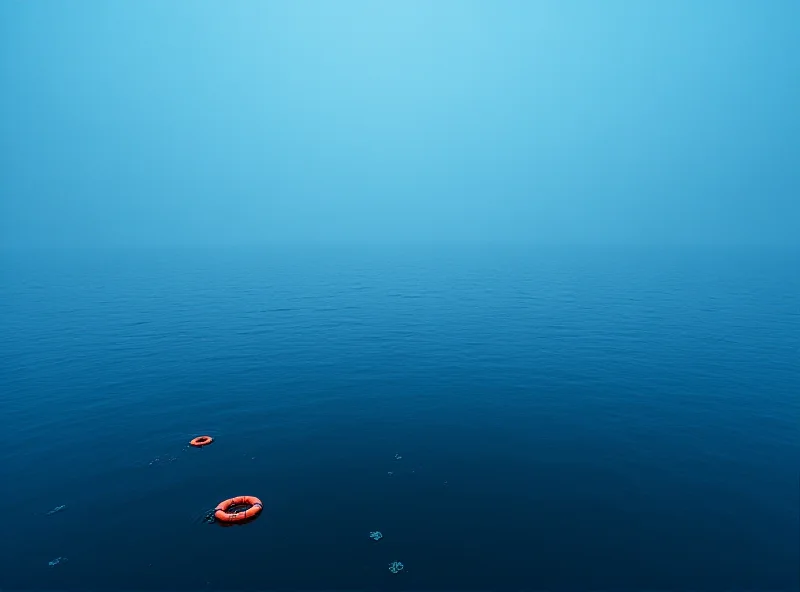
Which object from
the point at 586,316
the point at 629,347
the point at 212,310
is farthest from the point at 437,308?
the point at 212,310

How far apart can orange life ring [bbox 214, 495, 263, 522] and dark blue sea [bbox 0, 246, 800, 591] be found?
1.79 ft

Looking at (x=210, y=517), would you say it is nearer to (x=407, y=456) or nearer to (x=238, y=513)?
(x=238, y=513)

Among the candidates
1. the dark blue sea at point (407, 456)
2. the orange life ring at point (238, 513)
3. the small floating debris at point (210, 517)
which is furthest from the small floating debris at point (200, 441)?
the small floating debris at point (210, 517)

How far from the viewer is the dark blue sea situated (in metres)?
17.4

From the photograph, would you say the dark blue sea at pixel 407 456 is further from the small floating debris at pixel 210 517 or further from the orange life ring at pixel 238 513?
the orange life ring at pixel 238 513

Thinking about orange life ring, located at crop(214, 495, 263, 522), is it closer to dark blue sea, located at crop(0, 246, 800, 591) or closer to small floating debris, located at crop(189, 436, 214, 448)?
dark blue sea, located at crop(0, 246, 800, 591)

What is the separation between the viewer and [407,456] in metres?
25.5

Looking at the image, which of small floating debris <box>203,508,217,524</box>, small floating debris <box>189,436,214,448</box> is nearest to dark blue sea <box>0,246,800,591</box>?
small floating debris <box>203,508,217,524</box>

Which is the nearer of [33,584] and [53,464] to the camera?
[33,584]

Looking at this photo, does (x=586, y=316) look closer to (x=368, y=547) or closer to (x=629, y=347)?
(x=629, y=347)

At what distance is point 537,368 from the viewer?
133 ft

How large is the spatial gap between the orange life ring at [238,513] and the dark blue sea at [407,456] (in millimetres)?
546

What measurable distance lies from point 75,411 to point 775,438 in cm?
5146

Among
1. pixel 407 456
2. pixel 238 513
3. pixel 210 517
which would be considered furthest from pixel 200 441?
pixel 407 456
